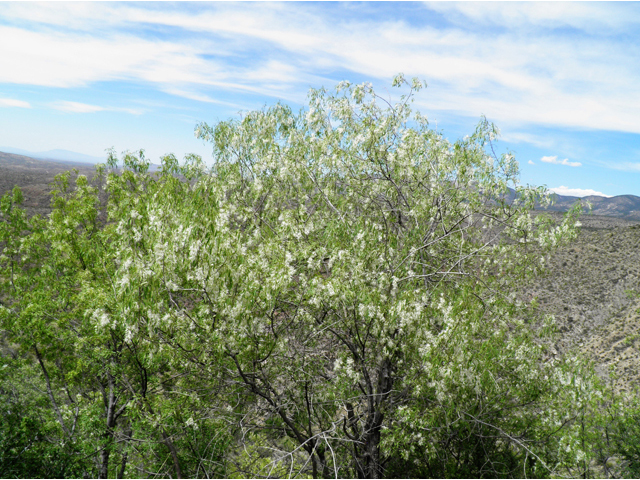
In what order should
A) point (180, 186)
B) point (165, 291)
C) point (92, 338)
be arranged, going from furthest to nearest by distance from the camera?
1. point (180, 186)
2. point (92, 338)
3. point (165, 291)

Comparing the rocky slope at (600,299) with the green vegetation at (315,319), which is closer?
the green vegetation at (315,319)

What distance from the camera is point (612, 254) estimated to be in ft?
114

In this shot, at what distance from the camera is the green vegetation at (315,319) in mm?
6391

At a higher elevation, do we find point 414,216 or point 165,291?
point 414,216

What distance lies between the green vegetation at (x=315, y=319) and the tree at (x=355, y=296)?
5cm

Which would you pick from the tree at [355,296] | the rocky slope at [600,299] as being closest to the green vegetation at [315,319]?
the tree at [355,296]

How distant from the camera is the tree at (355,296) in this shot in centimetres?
640

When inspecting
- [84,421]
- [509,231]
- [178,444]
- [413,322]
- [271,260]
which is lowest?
[178,444]

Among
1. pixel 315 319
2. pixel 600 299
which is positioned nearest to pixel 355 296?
pixel 315 319

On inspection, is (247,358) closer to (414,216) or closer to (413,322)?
(413,322)

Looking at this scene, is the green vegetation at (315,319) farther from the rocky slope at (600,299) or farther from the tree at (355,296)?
the rocky slope at (600,299)

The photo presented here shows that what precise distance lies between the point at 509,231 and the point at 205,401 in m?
7.77

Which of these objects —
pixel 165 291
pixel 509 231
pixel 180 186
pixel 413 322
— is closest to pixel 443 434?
pixel 413 322

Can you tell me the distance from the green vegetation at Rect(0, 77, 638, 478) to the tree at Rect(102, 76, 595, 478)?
52 mm
